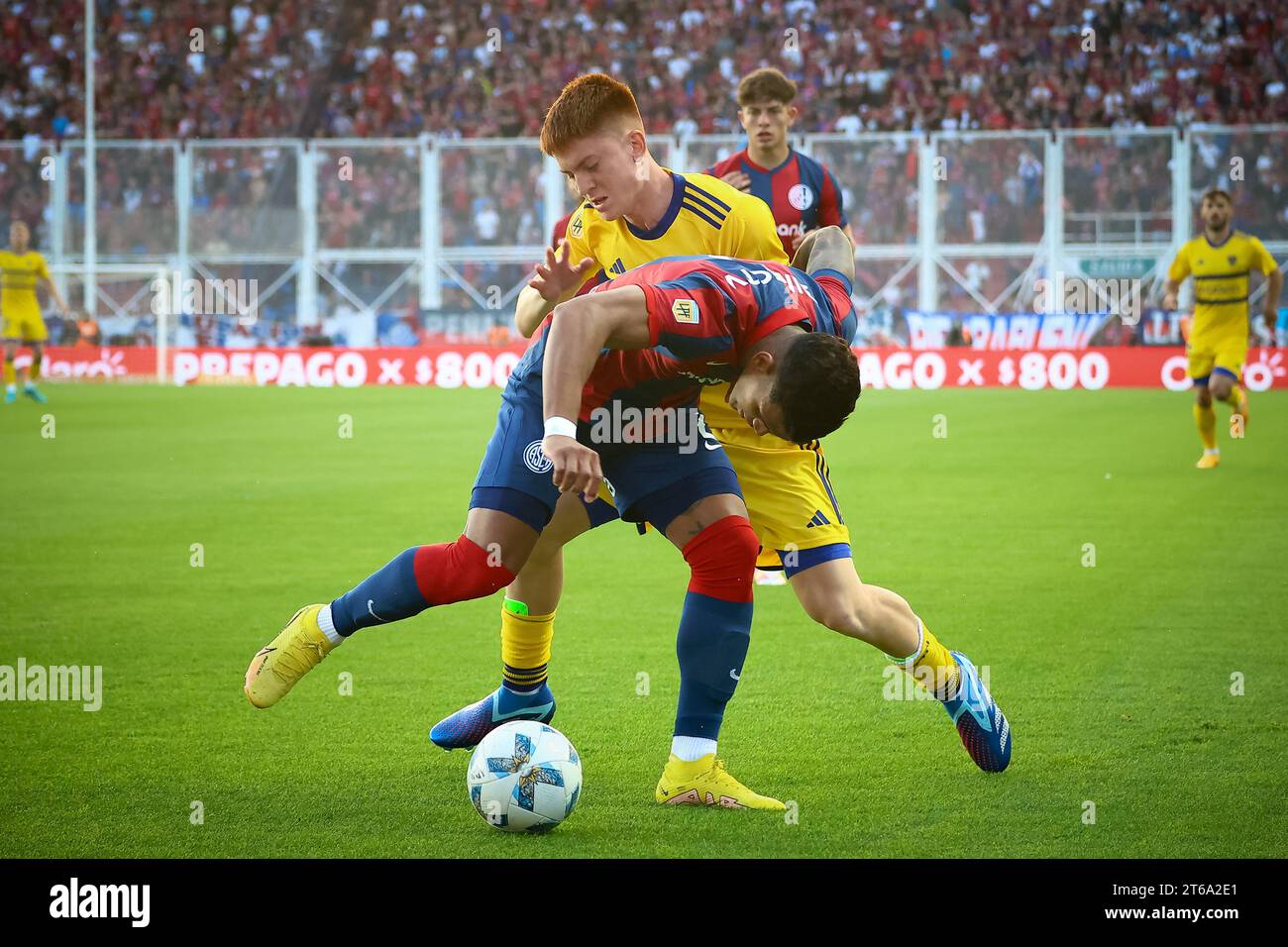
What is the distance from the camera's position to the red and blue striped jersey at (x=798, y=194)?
816 cm

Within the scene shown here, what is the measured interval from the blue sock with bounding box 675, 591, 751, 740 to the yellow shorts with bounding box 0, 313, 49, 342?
18158mm

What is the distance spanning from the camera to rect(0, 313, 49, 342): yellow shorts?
20141 mm

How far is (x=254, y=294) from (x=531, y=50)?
8.27m

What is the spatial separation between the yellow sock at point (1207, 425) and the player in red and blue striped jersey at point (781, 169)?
604 cm

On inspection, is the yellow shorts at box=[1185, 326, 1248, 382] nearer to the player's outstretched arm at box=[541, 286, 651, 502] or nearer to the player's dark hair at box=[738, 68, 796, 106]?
the player's dark hair at box=[738, 68, 796, 106]

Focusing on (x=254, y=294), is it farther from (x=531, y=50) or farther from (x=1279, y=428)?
(x=1279, y=428)

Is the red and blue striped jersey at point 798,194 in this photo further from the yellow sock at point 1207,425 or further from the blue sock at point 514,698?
the yellow sock at point 1207,425

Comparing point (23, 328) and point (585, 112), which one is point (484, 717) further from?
point (23, 328)

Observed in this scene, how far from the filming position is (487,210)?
1045 inches

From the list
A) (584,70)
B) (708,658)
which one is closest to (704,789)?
(708,658)

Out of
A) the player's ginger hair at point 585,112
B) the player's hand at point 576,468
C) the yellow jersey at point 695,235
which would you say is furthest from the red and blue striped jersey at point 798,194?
the player's hand at point 576,468

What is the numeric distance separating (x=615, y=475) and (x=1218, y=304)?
10.7 m

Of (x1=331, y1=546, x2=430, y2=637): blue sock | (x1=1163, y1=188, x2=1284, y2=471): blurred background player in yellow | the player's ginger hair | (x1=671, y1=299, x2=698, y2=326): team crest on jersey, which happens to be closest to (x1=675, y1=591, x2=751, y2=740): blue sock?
(x1=331, y1=546, x2=430, y2=637): blue sock
